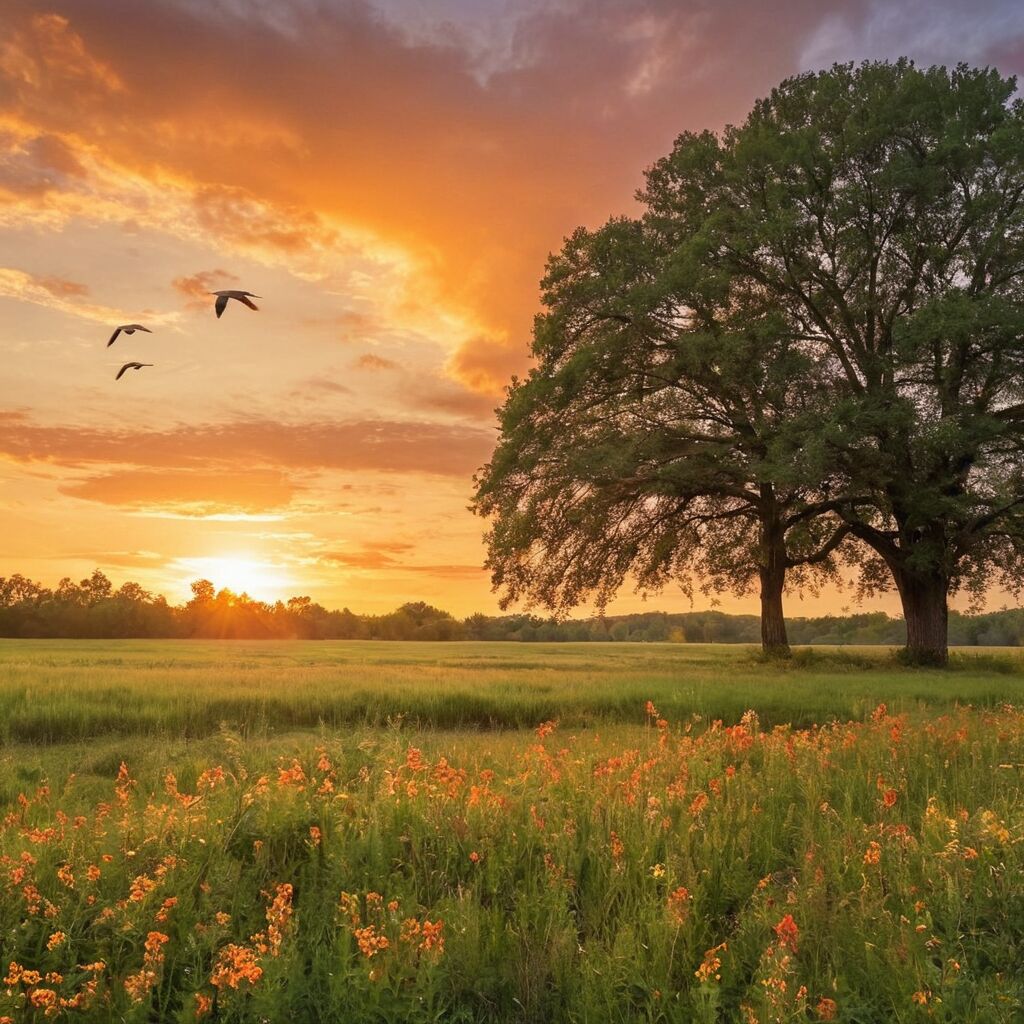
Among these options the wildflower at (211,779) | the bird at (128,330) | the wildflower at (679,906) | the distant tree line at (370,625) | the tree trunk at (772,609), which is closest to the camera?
the wildflower at (679,906)

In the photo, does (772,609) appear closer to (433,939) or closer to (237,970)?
(433,939)

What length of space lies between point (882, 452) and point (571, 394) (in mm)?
10566

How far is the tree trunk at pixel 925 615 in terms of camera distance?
30609mm

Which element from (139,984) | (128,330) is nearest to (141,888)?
(139,984)

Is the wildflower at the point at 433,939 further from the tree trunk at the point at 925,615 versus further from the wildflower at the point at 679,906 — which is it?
the tree trunk at the point at 925,615

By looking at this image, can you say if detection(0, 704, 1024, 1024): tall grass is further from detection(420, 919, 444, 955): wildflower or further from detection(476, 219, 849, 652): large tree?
detection(476, 219, 849, 652): large tree

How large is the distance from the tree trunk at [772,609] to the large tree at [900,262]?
3402mm

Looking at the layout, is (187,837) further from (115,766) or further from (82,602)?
(82,602)

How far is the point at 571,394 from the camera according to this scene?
101ft

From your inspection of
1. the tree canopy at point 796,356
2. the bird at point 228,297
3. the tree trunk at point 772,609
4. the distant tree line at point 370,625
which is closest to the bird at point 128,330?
the bird at point 228,297

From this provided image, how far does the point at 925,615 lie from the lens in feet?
103

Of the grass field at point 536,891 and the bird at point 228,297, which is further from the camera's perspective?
the bird at point 228,297

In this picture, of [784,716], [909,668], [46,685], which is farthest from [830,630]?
[46,685]

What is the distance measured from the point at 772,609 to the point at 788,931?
30239 millimetres
